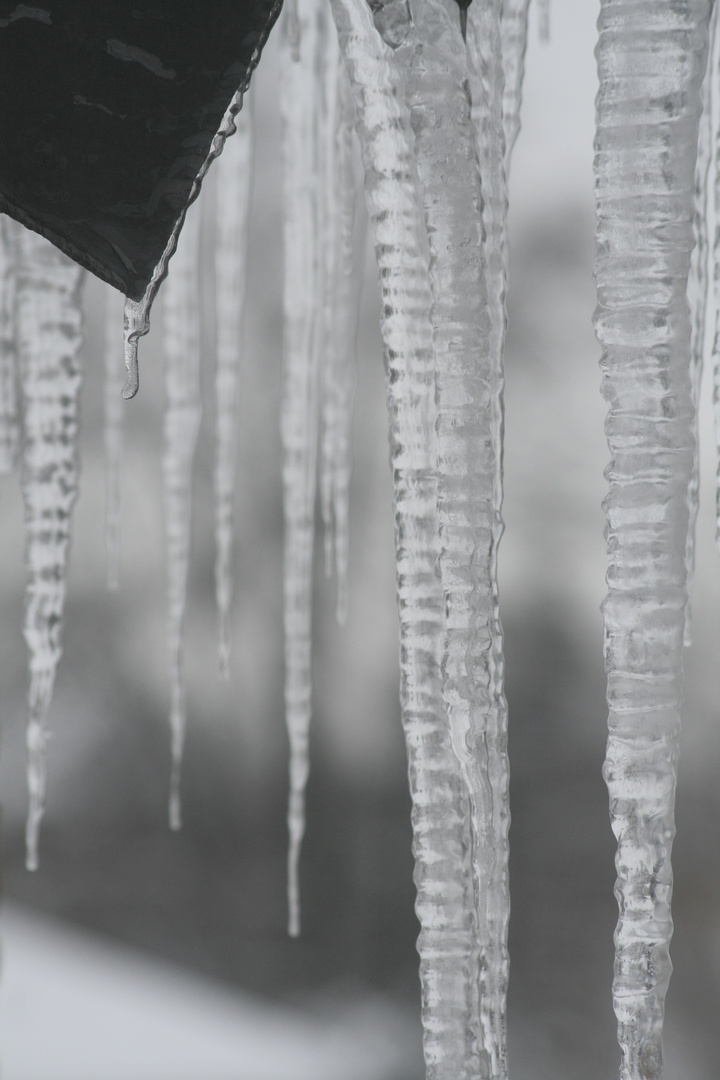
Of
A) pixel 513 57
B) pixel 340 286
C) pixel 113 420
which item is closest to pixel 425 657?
pixel 513 57

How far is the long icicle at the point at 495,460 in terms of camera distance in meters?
0.51

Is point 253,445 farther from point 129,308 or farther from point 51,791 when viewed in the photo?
point 129,308

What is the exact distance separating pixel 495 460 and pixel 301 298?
2.39 ft

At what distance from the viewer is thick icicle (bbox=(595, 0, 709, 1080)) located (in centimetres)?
46

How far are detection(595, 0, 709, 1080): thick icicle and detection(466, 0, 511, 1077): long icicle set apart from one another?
65 mm

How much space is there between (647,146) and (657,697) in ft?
0.94

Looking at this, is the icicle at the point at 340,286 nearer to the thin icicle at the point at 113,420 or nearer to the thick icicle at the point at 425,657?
the thin icicle at the point at 113,420

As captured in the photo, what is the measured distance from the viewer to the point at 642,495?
0.47m

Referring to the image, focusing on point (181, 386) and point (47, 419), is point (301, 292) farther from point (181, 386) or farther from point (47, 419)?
point (47, 419)

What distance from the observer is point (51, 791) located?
270cm

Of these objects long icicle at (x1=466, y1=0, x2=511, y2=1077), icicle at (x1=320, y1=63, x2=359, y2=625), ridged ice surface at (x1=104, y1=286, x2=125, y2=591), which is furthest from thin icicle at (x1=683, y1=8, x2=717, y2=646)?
ridged ice surface at (x1=104, y1=286, x2=125, y2=591)

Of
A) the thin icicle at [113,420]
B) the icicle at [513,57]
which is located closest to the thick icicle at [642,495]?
the icicle at [513,57]

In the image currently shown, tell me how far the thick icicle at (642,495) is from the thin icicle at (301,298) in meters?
0.70

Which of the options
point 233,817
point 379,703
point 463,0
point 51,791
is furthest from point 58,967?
point 463,0
